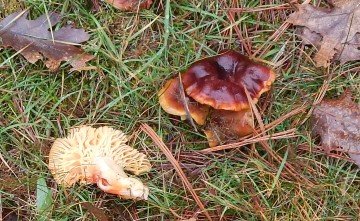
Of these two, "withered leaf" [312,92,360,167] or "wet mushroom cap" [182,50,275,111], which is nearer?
"wet mushroom cap" [182,50,275,111]

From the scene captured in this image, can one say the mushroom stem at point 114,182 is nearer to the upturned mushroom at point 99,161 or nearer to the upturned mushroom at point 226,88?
the upturned mushroom at point 99,161

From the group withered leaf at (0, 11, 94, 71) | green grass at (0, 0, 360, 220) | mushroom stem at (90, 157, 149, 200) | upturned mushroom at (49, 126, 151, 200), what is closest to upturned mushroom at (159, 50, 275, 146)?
green grass at (0, 0, 360, 220)

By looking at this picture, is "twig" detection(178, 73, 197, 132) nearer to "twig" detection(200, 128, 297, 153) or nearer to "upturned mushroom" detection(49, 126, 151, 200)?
"twig" detection(200, 128, 297, 153)

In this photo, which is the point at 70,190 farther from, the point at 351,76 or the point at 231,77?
the point at 351,76

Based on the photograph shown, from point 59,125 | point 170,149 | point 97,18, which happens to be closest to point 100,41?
point 97,18

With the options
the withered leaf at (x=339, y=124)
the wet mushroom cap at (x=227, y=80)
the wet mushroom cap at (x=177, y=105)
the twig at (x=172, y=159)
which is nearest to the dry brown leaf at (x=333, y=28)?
the withered leaf at (x=339, y=124)

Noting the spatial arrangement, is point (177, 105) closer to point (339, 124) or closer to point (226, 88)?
point (226, 88)
